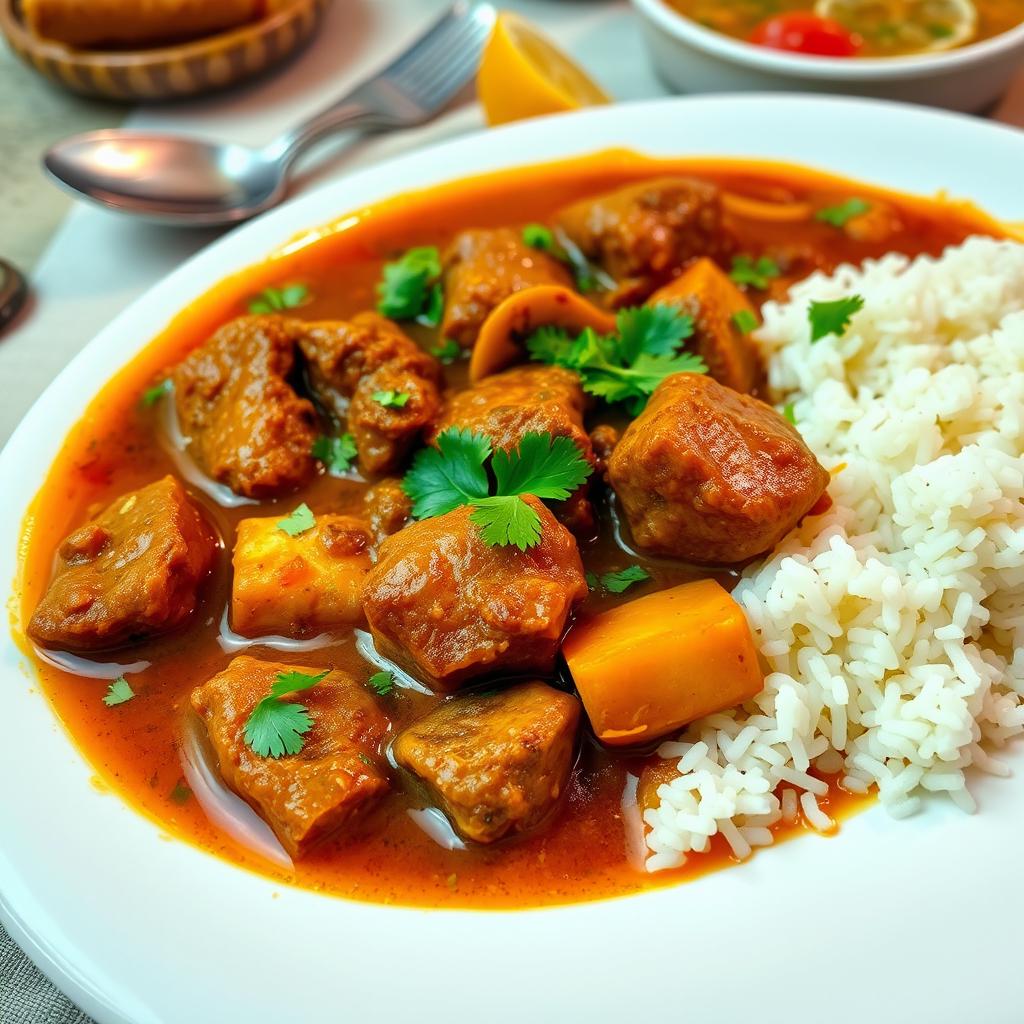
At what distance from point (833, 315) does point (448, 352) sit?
52.3 inches

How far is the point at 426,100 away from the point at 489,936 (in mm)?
4170

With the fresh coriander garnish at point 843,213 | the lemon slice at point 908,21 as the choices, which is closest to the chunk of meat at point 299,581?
the fresh coriander garnish at point 843,213

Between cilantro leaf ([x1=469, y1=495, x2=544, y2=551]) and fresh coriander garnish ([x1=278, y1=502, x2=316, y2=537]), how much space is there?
604mm

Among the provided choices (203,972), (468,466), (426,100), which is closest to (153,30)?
(426,100)

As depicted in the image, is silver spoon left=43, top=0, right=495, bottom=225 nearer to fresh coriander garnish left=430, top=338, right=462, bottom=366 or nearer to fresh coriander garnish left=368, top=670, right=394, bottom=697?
fresh coriander garnish left=430, top=338, right=462, bottom=366

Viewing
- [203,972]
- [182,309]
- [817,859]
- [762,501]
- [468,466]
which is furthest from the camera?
[182,309]

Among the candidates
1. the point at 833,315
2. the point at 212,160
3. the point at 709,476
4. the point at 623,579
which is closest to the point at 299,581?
the point at 623,579

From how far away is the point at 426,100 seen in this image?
5309mm

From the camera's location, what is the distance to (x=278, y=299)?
4020 mm

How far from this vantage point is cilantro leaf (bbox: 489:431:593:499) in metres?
2.99

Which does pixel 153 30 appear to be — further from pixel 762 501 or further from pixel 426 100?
pixel 762 501

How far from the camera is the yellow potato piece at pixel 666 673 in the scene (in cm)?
274

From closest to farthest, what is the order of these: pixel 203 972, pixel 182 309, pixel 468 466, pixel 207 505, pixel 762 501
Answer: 1. pixel 203 972
2. pixel 762 501
3. pixel 468 466
4. pixel 207 505
5. pixel 182 309

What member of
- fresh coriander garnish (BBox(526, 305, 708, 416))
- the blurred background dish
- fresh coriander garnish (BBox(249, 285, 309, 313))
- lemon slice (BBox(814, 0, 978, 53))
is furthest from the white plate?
lemon slice (BBox(814, 0, 978, 53))
